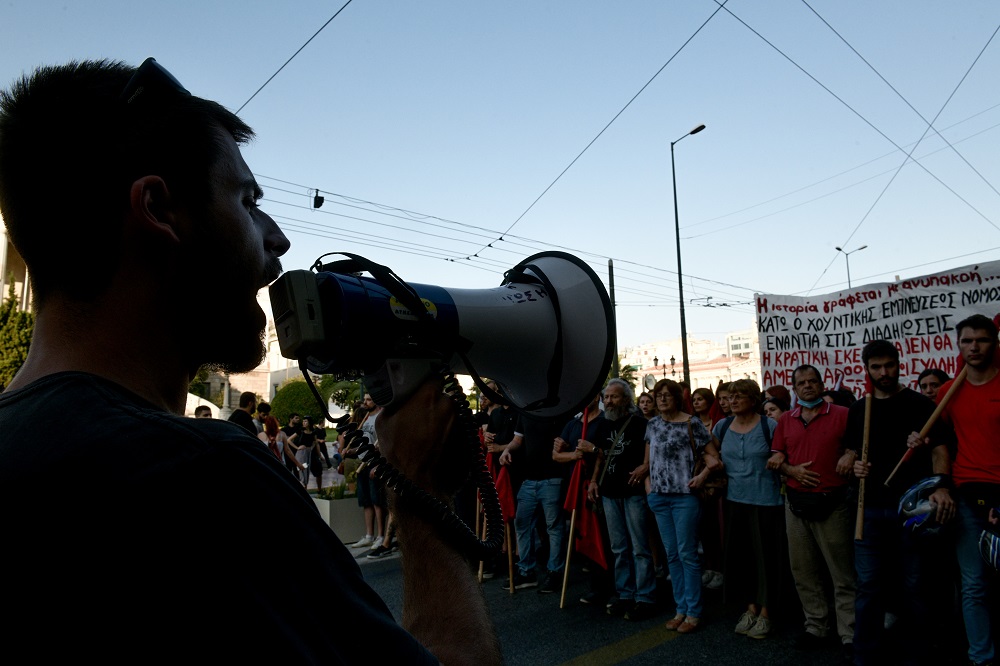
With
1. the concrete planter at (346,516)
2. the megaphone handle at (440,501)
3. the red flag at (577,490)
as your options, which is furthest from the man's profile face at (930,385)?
the concrete planter at (346,516)

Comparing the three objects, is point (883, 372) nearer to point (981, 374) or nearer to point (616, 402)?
point (981, 374)

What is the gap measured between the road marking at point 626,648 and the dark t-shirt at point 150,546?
3.77 meters

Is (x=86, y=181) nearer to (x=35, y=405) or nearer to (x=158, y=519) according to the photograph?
(x=35, y=405)

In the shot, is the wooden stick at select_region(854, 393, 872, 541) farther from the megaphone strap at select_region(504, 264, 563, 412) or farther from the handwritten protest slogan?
the megaphone strap at select_region(504, 264, 563, 412)

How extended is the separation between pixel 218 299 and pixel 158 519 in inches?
13.3

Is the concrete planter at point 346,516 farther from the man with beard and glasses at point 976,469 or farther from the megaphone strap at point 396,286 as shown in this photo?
the megaphone strap at point 396,286

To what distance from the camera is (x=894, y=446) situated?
12.8 feet

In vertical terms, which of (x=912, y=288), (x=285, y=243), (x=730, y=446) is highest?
(x=912, y=288)

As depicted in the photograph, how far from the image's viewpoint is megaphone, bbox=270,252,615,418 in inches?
42.3

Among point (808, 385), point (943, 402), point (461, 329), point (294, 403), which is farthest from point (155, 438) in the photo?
point (294, 403)

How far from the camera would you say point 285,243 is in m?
0.99

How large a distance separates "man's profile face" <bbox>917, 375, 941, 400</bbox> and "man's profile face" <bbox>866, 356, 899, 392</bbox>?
1.38 metres

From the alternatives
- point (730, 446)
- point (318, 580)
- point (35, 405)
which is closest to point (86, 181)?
point (35, 405)

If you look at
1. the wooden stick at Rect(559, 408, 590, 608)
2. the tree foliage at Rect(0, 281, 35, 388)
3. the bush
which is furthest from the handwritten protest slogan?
the bush
